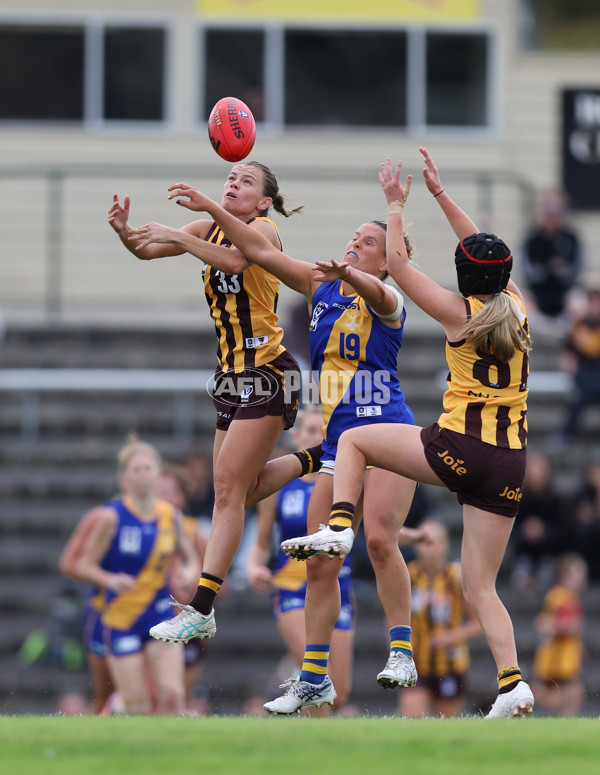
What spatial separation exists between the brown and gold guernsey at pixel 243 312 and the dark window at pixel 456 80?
441 inches

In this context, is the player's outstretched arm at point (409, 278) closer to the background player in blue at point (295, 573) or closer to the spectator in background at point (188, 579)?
the background player in blue at point (295, 573)

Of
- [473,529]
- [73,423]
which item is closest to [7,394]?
[73,423]

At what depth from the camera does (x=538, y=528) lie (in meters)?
14.0

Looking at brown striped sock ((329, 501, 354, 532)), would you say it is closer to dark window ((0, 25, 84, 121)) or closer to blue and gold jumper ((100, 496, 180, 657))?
blue and gold jumper ((100, 496, 180, 657))

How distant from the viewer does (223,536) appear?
320 inches

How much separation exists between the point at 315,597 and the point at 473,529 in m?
1.12

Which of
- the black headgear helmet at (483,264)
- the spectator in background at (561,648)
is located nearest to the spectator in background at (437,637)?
the spectator in background at (561,648)

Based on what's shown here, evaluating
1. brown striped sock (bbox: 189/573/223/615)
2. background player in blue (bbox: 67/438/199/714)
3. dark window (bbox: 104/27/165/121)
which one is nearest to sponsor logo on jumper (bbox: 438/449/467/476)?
brown striped sock (bbox: 189/573/223/615)

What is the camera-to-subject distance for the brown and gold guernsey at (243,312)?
8.14 meters

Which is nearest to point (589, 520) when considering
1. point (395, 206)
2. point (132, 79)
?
point (395, 206)

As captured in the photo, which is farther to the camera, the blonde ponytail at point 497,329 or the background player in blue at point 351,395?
the background player in blue at point 351,395

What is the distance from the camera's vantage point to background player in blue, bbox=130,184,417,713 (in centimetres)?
782

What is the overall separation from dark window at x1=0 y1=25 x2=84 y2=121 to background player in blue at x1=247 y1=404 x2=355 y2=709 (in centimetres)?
972

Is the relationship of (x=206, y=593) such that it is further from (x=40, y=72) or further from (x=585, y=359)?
(x=40, y=72)
